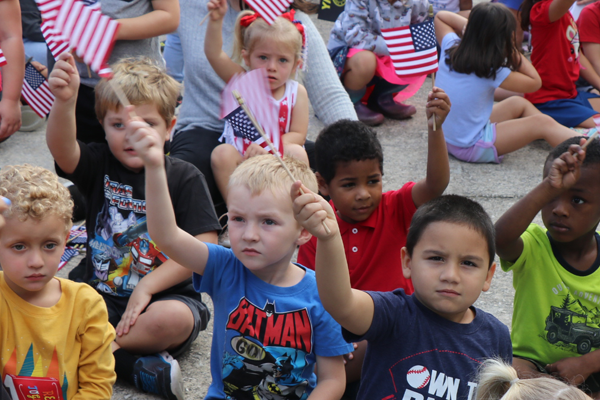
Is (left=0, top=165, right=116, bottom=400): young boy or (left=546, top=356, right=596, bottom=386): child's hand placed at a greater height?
(left=0, top=165, right=116, bottom=400): young boy

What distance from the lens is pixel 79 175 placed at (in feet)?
8.01

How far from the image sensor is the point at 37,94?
3.43 meters

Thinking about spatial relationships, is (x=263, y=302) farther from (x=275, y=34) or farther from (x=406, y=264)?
(x=275, y=34)

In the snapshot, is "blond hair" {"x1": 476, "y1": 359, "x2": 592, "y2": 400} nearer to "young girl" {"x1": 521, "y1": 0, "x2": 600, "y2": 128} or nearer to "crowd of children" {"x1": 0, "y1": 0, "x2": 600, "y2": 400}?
"crowd of children" {"x1": 0, "y1": 0, "x2": 600, "y2": 400}

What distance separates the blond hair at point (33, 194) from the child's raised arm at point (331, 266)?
809 mm

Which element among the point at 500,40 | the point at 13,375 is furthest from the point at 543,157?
the point at 13,375

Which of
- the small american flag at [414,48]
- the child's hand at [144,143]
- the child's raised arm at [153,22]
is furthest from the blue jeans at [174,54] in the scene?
the child's hand at [144,143]

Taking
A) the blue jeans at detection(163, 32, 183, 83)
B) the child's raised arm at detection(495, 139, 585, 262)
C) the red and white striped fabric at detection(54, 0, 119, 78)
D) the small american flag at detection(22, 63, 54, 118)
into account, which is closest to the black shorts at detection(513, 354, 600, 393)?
the child's raised arm at detection(495, 139, 585, 262)

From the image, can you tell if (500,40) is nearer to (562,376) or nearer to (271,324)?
(562,376)

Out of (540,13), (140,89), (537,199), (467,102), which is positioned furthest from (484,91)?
(140,89)

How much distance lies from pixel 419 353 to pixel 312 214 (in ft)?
1.95

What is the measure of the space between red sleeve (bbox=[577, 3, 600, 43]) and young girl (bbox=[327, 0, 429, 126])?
1.54 metres

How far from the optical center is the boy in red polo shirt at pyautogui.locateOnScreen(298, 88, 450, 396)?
239 cm

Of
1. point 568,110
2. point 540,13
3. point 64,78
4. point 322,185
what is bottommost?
point 568,110
